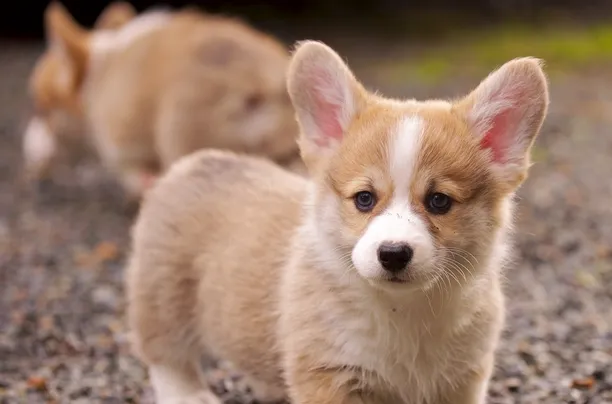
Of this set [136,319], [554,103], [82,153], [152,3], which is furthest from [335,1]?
[136,319]

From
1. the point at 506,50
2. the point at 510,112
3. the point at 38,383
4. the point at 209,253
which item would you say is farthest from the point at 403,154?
the point at 506,50

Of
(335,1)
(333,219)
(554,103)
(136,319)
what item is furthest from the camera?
(335,1)

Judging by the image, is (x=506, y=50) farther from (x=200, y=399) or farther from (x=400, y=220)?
(x=400, y=220)

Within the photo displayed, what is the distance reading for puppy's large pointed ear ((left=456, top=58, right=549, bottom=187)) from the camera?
2.91m

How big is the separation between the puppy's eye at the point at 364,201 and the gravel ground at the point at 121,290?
1200mm

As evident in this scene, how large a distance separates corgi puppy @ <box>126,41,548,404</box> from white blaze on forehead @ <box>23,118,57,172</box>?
4.62m

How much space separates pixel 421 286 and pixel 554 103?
293 inches

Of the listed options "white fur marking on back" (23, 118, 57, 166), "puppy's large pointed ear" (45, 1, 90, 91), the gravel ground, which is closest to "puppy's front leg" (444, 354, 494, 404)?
the gravel ground

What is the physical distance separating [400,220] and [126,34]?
5.24 m

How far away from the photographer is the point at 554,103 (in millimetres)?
9758

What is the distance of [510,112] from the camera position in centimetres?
297

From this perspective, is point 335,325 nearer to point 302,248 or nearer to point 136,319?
point 302,248

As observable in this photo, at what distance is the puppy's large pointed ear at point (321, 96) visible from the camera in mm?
3059

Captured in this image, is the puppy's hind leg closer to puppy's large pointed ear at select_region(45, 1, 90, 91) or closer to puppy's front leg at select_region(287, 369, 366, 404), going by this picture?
puppy's front leg at select_region(287, 369, 366, 404)
